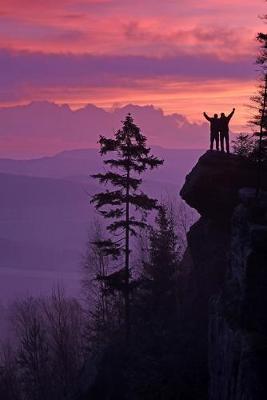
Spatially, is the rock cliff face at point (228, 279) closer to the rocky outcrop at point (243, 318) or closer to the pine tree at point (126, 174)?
the rocky outcrop at point (243, 318)

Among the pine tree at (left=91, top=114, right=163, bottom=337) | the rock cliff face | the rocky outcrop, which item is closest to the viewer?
the rocky outcrop

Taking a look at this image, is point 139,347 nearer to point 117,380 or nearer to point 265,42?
point 117,380

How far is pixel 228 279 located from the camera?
27.8m

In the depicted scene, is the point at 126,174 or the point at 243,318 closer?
the point at 243,318

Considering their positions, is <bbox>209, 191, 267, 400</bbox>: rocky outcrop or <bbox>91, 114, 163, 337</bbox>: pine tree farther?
<bbox>91, 114, 163, 337</bbox>: pine tree

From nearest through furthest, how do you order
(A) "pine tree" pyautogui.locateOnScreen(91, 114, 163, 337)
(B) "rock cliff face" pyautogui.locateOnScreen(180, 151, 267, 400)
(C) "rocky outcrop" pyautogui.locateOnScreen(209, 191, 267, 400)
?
(C) "rocky outcrop" pyautogui.locateOnScreen(209, 191, 267, 400) < (B) "rock cliff face" pyautogui.locateOnScreen(180, 151, 267, 400) < (A) "pine tree" pyautogui.locateOnScreen(91, 114, 163, 337)

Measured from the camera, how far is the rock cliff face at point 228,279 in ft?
77.9

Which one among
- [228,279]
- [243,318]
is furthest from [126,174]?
[243,318]

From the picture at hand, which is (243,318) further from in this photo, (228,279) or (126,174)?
(126,174)

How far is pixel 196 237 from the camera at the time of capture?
37531mm

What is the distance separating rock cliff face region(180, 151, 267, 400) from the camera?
2373 cm

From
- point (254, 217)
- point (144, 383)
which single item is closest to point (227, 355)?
point (254, 217)

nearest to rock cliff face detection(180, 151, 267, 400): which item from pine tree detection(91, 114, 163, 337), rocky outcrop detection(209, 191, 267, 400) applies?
rocky outcrop detection(209, 191, 267, 400)

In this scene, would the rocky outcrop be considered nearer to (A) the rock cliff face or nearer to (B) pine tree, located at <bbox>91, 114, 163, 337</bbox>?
(A) the rock cliff face
